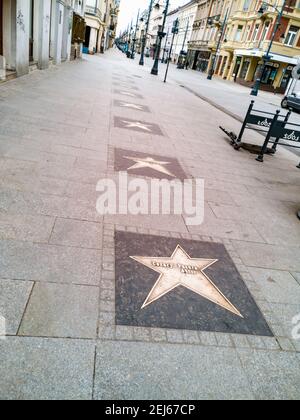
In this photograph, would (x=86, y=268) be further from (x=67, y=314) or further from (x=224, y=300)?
(x=224, y=300)

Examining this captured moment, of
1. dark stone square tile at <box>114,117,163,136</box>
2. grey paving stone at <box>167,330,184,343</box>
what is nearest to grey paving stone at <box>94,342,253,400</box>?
grey paving stone at <box>167,330,184,343</box>

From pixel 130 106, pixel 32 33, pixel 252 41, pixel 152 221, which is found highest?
pixel 252 41

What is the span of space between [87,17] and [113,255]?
43249 mm

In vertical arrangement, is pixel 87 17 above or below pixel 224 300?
above

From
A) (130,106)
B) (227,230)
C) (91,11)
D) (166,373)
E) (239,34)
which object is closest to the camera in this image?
(166,373)

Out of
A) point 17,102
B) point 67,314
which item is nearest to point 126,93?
point 17,102

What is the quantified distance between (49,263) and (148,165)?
373cm

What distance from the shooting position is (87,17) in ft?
127

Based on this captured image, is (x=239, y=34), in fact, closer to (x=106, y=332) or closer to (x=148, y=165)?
(x=148, y=165)

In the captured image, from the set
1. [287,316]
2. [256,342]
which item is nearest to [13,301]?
[256,342]

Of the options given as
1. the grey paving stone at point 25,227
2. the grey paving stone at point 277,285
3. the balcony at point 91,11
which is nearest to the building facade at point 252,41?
the balcony at point 91,11

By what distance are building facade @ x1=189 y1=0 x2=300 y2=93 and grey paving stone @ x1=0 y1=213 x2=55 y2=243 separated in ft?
111

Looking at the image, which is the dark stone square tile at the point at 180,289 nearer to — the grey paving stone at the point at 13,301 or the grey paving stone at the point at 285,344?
the grey paving stone at the point at 285,344

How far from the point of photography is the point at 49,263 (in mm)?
3172
